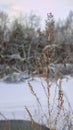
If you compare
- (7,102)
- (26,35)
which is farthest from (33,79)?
(26,35)

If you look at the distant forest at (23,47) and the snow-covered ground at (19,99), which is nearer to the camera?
the snow-covered ground at (19,99)

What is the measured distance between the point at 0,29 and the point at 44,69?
15.1m

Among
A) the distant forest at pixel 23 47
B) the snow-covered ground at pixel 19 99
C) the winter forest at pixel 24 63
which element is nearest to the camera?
the snow-covered ground at pixel 19 99

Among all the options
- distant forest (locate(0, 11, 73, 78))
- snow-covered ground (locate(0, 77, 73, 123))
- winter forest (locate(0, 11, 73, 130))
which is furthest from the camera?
distant forest (locate(0, 11, 73, 78))

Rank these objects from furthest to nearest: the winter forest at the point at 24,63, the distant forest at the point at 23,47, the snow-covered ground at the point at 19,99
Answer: the distant forest at the point at 23,47, the winter forest at the point at 24,63, the snow-covered ground at the point at 19,99

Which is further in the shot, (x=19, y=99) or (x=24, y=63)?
(x=24, y=63)

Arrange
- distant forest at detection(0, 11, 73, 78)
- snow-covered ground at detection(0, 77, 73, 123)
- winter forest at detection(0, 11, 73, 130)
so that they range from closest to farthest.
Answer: snow-covered ground at detection(0, 77, 73, 123) < winter forest at detection(0, 11, 73, 130) < distant forest at detection(0, 11, 73, 78)

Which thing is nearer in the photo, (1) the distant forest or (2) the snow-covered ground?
(2) the snow-covered ground

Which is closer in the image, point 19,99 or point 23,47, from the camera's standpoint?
point 19,99

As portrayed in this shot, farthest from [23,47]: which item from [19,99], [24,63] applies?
[19,99]

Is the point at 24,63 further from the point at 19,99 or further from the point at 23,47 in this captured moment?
the point at 19,99

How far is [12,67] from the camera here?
13.4 meters

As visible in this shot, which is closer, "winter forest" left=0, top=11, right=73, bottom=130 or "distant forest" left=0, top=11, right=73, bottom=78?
"winter forest" left=0, top=11, right=73, bottom=130

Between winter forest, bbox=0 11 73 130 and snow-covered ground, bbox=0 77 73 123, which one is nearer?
snow-covered ground, bbox=0 77 73 123
